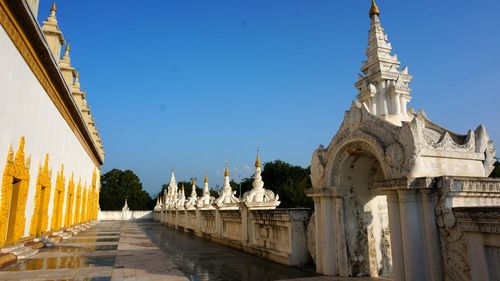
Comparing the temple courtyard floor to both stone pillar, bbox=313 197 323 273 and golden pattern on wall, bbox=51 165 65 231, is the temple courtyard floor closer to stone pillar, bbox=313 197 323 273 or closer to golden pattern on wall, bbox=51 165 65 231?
stone pillar, bbox=313 197 323 273

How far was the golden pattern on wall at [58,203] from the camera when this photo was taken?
18500 millimetres

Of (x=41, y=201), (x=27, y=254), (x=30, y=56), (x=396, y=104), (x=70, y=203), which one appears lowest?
(x=27, y=254)

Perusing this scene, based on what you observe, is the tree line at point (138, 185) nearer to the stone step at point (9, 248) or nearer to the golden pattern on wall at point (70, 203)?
the golden pattern on wall at point (70, 203)

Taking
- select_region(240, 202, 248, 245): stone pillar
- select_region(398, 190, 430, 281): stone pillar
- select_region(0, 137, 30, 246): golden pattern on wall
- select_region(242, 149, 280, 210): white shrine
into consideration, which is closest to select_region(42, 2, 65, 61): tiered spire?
select_region(0, 137, 30, 246): golden pattern on wall

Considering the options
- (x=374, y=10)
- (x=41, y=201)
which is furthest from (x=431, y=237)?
(x=41, y=201)

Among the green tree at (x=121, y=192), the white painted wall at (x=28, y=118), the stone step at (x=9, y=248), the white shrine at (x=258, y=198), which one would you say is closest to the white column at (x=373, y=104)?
the white shrine at (x=258, y=198)

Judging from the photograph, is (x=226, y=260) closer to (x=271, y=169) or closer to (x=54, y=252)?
(x=54, y=252)

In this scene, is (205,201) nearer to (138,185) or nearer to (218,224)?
(218,224)

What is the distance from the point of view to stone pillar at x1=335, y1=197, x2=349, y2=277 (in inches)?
316

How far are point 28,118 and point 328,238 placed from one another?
10.7m

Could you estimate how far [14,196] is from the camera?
11.9 m

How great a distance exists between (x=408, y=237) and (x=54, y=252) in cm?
1267

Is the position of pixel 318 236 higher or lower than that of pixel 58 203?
lower

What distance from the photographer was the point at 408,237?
5828 millimetres
